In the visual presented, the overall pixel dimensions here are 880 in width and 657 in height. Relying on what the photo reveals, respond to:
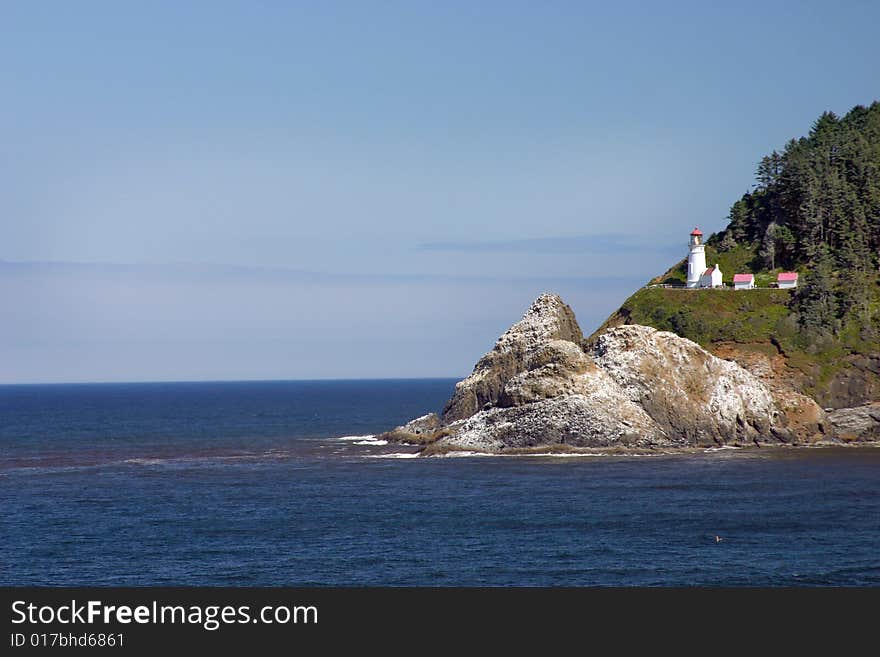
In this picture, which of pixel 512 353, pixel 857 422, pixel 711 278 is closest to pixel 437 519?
pixel 512 353

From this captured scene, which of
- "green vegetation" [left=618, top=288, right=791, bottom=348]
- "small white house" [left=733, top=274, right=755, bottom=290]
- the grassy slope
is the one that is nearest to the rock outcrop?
the grassy slope

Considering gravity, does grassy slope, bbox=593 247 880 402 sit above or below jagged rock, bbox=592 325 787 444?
above

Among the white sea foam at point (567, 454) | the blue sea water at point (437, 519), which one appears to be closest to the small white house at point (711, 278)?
the blue sea water at point (437, 519)

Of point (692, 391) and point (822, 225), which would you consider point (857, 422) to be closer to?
point (692, 391)

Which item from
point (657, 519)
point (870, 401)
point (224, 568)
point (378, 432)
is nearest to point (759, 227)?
point (870, 401)

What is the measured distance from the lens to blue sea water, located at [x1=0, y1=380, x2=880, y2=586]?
54.4 meters

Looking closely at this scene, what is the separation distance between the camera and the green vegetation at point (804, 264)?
12138cm

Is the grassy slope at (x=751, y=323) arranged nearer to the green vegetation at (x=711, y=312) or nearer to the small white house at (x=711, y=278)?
the green vegetation at (x=711, y=312)

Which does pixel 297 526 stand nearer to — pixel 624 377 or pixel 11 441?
pixel 624 377

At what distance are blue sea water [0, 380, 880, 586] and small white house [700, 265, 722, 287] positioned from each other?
1414 inches

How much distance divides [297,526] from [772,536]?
96.1 ft

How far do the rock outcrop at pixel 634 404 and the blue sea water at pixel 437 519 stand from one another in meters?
4.82

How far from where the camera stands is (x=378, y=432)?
146 m

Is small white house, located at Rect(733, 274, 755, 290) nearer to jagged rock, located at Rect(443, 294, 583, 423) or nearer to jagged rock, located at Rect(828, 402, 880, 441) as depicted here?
jagged rock, located at Rect(443, 294, 583, 423)
